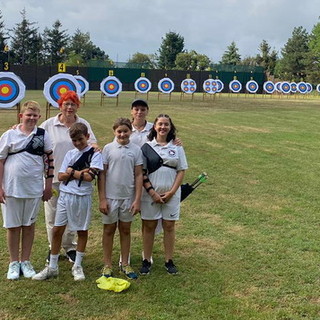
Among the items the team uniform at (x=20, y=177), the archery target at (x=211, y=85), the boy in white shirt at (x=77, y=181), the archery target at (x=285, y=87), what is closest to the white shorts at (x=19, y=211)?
the team uniform at (x=20, y=177)

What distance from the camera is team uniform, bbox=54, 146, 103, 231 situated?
9.80 feet

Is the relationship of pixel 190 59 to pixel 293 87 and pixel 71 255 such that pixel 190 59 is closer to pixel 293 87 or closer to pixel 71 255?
pixel 293 87

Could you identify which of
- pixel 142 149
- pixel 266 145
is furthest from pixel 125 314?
pixel 266 145

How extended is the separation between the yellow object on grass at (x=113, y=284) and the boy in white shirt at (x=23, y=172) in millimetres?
535

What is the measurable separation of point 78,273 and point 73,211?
0.49 metres

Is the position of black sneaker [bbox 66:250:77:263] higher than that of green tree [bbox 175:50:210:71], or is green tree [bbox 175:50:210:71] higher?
green tree [bbox 175:50:210:71]

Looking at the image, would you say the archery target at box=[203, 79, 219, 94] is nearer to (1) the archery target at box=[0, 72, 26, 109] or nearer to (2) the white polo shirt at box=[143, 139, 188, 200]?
(1) the archery target at box=[0, 72, 26, 109]

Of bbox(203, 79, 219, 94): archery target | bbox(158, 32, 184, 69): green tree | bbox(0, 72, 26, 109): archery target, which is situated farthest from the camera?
bbox(158, 32, 184, 69): green tree

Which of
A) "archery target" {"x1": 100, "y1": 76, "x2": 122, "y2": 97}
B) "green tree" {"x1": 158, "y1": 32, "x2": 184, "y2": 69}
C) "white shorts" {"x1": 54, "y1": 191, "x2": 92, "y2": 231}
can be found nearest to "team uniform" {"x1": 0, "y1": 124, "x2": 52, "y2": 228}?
"white shorts" {"x1": 54, "y1": 191, "x2": 92, "y2": 231}

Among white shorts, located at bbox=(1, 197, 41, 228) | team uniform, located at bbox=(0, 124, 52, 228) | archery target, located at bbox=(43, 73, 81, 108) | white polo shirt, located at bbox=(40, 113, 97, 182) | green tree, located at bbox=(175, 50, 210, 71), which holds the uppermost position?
green tree, located at bbox=(175, 50, 210, 71)

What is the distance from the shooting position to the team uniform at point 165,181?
316 centimetres

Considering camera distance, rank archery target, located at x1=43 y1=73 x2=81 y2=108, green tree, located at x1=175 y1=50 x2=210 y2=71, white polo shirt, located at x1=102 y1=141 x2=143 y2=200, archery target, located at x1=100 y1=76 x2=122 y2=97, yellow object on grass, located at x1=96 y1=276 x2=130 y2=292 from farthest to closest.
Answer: green tree, located at x1=175 y1=50 x2=210 y2=71 < archery target, located at x1=100 y1=76 x2=122 y2=97 < archery target, located at x1=43 y1=73 x2=81 y2=108 < white polo shirt, located at x1=102 y1=141 x2=143 y2=200 < yellow object on grass, located at x1=96 y1=276 x2=130 y2=292

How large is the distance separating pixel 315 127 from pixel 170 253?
10611 millimetres

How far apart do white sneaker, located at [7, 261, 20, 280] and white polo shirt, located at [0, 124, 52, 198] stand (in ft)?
1.77
